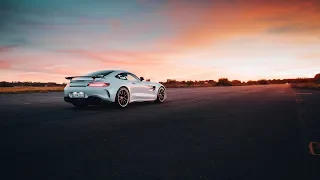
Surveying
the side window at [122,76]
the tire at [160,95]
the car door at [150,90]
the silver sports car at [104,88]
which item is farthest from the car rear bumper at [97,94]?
the tire at [160,95]

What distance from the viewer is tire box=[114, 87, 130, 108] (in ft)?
39.8

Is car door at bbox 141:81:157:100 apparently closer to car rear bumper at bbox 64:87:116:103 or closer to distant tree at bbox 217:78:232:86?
car rear bumper at bbox 64:87:116:103

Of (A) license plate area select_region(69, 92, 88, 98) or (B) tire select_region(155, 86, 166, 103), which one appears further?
(B) tire select_region(155, 86, 166, 103)

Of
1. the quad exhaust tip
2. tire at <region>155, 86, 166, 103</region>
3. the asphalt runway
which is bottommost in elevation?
the quad exhaust tip

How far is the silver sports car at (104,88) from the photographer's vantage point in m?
11.7

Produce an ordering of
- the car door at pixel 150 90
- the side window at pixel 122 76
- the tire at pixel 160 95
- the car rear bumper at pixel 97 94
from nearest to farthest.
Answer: the car rear bumper at pixel 97 94 < the side window at pixel 122 76 < the car door at pixel 150 90 < the tire at pixel 160 95

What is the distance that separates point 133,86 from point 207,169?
30.3ft

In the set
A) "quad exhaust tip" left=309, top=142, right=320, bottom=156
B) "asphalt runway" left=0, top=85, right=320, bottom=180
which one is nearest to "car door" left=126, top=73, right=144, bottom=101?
"asphalt runway" left=0, top=85, right=320, bottom=180

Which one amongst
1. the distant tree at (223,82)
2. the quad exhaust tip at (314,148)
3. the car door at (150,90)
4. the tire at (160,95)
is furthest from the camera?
the distant tree at (223,82)

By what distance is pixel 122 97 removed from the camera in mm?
12422

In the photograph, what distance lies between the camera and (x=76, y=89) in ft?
39.1

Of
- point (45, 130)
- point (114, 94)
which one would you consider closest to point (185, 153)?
point (45, 130)

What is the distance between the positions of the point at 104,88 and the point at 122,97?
1017 millimetres

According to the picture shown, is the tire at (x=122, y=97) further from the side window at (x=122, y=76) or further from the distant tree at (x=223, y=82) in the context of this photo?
the distant tree at (x=223, y=82)
